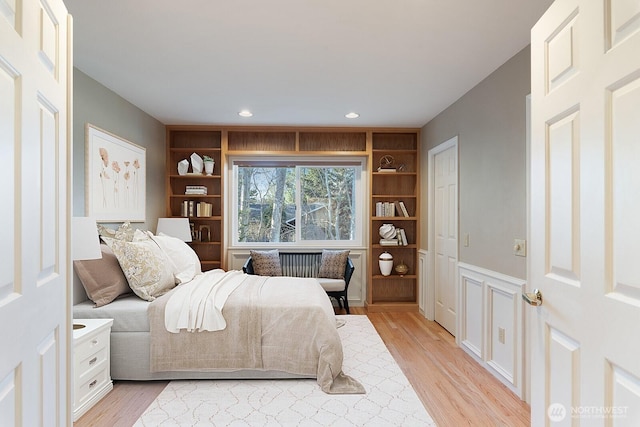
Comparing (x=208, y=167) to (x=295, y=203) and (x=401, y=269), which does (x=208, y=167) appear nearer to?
(x=295, y=203)

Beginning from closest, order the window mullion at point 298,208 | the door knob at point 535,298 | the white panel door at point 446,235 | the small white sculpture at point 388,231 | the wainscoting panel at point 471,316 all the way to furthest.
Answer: the door knob at point 535,298
the wainscoting panel at point 471,316
the white panel door at point 446,235
the small white sculpture at point 388,231
the window mullion at point 298,208

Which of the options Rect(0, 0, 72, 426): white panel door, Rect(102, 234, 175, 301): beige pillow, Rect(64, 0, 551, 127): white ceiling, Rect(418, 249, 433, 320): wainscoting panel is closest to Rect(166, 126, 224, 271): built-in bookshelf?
Rect(64, 0, 551, 127): white ceiling

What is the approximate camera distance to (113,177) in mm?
3371

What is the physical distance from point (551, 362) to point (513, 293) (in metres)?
1.50

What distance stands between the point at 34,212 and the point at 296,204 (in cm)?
414

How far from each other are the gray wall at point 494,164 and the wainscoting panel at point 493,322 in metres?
0.11

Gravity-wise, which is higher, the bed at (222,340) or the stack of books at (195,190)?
the stack of books at (195,190)

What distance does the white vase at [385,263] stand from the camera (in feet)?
15.6

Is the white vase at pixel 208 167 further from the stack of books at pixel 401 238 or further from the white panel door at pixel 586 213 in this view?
the white panel door at pixel 586 213

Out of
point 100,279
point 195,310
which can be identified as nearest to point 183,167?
point 100,279

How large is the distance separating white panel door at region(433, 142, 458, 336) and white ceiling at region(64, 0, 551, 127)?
0.74m

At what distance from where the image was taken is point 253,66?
2.76m

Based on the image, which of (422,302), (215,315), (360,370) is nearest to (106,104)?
(215,315)

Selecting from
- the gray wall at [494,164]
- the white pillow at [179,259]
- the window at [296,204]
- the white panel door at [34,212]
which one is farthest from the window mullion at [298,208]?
the white panel door at [34,212]
